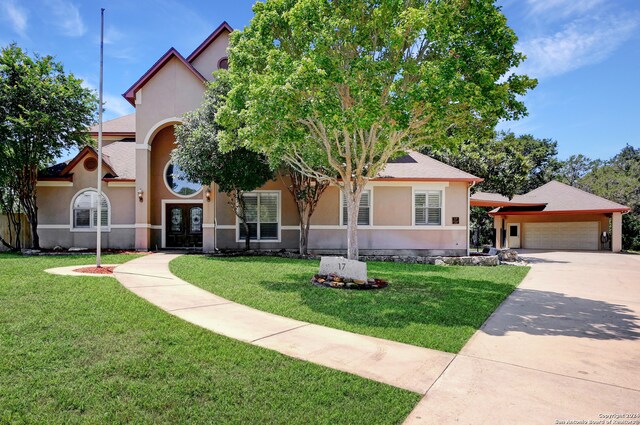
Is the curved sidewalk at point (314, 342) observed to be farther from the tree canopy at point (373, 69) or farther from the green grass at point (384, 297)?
the tree canopy at point (373, 69)

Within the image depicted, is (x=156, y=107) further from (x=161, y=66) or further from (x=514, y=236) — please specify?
(x=514, y=236)

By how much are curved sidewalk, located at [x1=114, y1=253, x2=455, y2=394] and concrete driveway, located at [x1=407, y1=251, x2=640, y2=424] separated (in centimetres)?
29

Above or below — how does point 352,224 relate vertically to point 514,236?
above

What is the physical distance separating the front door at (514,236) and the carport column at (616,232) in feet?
18.5

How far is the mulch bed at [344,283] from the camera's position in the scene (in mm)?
8894

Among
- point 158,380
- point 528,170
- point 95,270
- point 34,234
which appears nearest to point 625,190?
point 528,170

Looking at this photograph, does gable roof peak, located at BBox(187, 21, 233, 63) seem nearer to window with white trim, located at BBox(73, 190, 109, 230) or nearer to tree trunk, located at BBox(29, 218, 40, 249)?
window with white trim, located at BBox(73, 190, 109, 230)

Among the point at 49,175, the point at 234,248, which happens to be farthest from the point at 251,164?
the point at 49,175

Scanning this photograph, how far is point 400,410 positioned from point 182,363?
236 centimetres

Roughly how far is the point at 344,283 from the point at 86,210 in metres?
14.6

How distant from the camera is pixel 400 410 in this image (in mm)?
3266

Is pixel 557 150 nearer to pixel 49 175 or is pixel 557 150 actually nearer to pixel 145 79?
pixel 145 79

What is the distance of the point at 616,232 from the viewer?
24484 millimetres

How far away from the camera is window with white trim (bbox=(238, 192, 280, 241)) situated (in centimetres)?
1777
